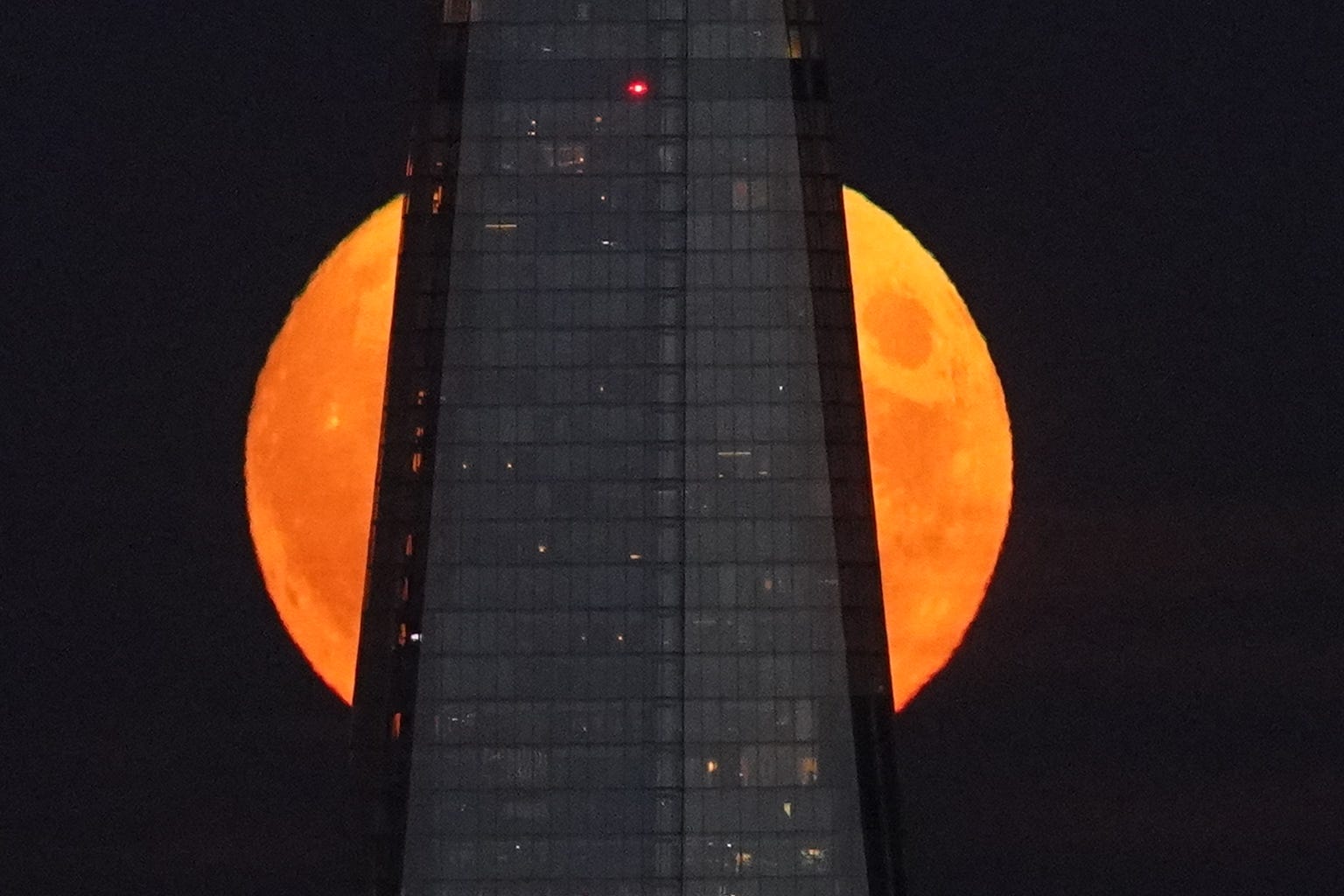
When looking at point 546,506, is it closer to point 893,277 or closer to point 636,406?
point 636,406

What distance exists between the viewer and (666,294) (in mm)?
129625

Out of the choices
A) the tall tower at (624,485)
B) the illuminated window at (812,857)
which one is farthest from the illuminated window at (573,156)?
the illuminated window at (812,857)

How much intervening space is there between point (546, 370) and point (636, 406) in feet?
8.83

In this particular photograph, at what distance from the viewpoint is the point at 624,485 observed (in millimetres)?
128750

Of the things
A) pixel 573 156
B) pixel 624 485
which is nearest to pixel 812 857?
pixel 624 485

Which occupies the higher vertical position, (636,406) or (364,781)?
(636,406)

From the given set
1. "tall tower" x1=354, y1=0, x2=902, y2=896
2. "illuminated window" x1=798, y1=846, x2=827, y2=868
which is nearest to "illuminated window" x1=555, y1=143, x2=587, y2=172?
"tall tower" x1=354, y1=0, x2=902, y2=896

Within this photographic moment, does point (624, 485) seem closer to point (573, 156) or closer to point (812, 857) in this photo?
point (573, 156)

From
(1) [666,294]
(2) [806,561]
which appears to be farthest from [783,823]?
(1) [666,294]

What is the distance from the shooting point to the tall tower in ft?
416

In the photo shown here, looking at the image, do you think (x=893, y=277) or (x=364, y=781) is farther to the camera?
(x=893, y=277)

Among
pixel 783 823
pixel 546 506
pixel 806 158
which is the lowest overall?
pixel 783 823

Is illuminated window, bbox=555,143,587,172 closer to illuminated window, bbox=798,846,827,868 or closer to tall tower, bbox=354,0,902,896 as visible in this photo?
tall tower, bbox=354,0,902,896

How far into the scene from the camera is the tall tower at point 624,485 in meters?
127
